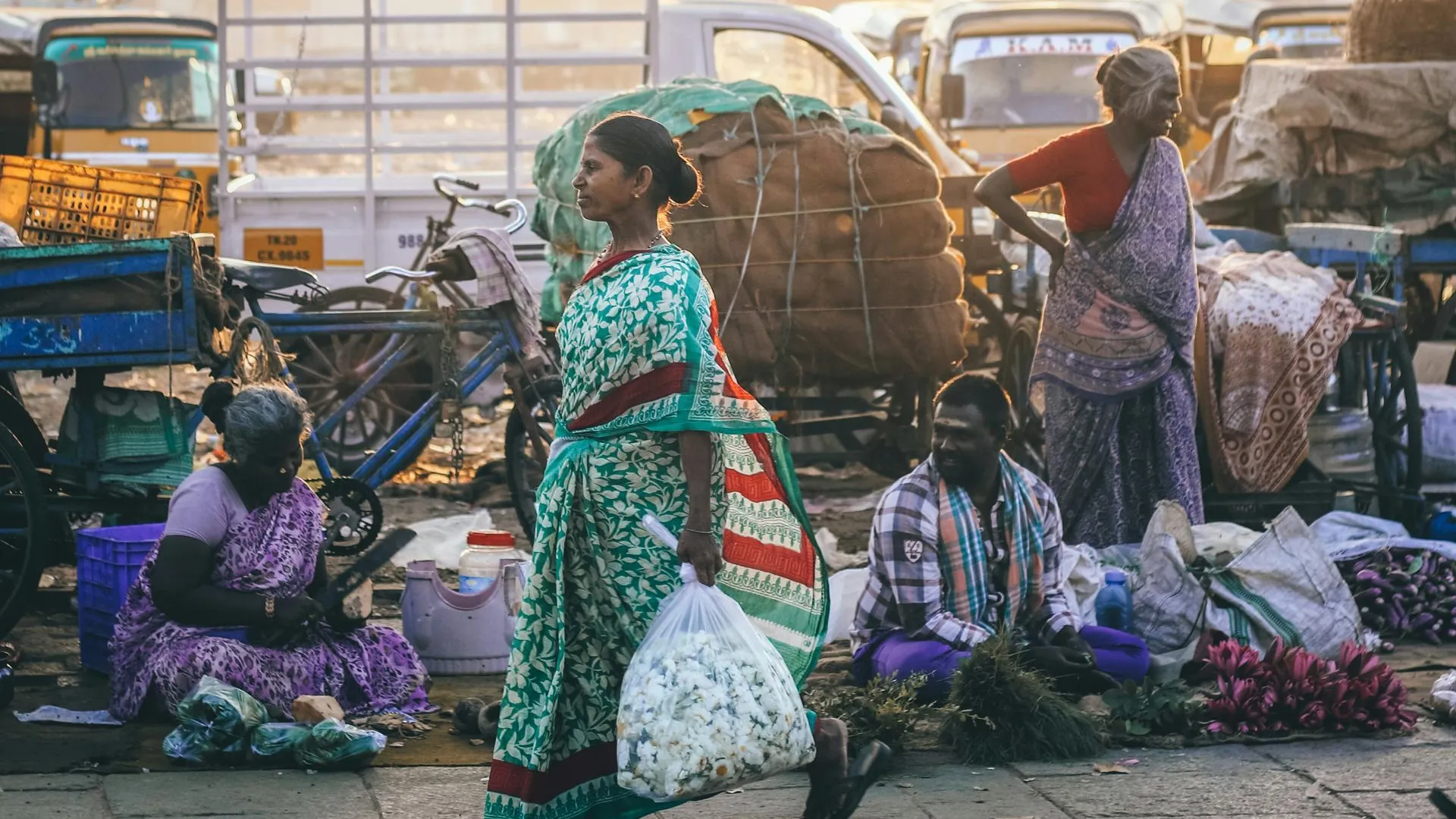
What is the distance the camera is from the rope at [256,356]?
5.83 m

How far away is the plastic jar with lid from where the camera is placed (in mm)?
5469

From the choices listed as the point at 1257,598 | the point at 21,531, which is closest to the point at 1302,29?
the point at 1257,598

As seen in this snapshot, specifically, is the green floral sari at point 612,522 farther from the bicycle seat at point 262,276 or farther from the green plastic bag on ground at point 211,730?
the bicycle seat at point 262,276

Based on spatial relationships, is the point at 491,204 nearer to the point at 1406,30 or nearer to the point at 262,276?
the point at 262,276

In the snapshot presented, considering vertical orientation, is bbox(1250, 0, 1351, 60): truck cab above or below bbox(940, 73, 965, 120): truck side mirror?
above

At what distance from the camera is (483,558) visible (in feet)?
18.2

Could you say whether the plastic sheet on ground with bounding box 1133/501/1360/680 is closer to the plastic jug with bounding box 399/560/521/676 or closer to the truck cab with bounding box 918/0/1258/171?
the plastic jug with bounding box 399/560/521/676

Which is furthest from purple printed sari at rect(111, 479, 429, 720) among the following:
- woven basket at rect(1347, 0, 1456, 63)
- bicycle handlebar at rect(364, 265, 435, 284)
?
woven basket at rect(1347, 0, 1456, 63)

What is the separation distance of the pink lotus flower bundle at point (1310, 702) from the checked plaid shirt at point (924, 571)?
0.45 m

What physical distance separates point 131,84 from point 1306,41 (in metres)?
10.7

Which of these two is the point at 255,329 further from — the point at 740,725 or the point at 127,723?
the point at 740,725

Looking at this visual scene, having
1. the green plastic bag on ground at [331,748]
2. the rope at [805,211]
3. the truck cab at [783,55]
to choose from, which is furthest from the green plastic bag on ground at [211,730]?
the truck cab at [783,55]

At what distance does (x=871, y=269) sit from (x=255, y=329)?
231cm

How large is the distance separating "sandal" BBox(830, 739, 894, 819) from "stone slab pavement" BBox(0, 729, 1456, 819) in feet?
0.82
